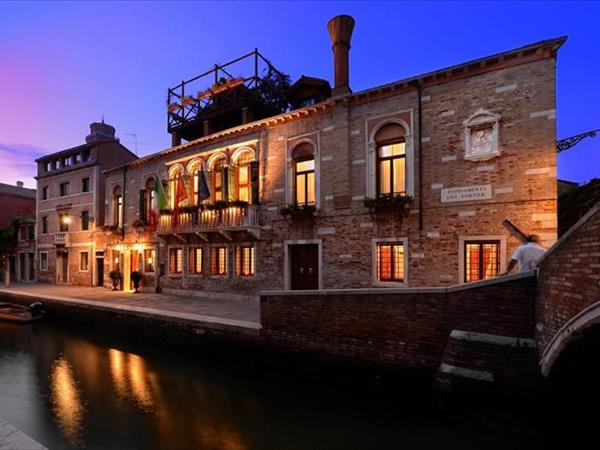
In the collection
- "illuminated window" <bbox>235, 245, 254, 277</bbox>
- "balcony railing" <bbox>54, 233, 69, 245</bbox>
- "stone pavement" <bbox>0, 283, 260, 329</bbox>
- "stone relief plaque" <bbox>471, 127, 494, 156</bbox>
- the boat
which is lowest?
the boat

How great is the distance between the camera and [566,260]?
4.61 metres

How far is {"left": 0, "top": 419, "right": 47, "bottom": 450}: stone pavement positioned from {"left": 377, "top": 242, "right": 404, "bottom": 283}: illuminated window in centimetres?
928

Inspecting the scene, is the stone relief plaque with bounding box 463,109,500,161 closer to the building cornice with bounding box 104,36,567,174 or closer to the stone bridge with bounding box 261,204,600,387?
the building cornice with bounding box 104,36,567,174

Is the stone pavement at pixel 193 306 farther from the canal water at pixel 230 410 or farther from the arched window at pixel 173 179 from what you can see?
the arched window at pixel 173 179

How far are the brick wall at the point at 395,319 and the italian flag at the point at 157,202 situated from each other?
32.1 ft

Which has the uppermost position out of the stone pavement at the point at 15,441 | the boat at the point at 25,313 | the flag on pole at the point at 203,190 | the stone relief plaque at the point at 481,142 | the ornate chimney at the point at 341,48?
the ornate chimney at the point at 341,48

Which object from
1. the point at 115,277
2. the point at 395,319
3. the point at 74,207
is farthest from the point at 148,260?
the point at 395,319

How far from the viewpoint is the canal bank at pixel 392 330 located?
19.8 feet

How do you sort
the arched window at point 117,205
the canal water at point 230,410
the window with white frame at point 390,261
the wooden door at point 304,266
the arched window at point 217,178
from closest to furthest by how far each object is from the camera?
the canal water at point 230,410 < the window with white frame at point 390,261 < the wooden door at point 304,266 < the arched window at point 217,178 < the arched window at point 117,205

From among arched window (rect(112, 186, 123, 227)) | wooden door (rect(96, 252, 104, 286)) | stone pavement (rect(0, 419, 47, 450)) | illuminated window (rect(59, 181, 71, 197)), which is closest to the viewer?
stone pavement (rect(0, 419, 47, 450))

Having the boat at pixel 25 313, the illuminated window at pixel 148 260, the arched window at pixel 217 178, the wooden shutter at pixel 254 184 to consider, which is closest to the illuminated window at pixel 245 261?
the wooden shutter at pixel 254 184

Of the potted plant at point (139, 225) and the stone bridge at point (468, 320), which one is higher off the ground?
the potted plant at point (139, 225)

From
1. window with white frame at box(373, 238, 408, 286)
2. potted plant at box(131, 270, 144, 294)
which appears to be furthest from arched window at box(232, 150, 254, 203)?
potted plant at box(131, 270, 144, 294)

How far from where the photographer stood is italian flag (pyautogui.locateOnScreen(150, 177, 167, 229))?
53.9 feet
